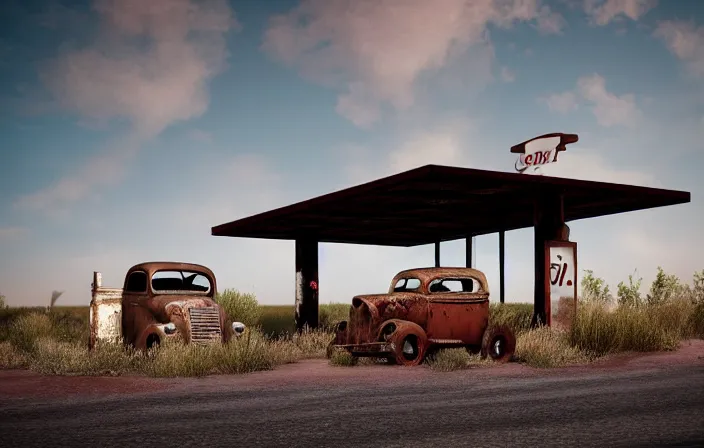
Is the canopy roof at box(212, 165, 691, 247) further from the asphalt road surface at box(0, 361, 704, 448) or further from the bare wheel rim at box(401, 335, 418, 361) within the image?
the asphalt road surface at box(0, 361, 704, 448)

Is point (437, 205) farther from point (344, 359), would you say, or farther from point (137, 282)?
point (137, 282)

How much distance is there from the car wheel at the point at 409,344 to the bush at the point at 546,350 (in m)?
2.25

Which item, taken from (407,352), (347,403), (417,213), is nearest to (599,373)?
(407,352)

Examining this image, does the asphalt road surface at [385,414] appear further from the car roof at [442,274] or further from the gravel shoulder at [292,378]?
the car roof at [442,274]

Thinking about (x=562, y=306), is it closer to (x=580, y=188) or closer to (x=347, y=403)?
(x=580, y=188)

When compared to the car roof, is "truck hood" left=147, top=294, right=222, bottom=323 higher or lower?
lower

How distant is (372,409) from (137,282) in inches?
362

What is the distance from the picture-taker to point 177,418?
914 cm

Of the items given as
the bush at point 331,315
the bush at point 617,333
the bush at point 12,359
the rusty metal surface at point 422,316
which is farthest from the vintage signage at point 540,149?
the bush at point 12,359

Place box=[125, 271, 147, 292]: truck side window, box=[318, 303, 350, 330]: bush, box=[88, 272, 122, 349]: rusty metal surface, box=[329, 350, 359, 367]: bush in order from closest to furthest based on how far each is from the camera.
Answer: box=[329, 350, 359, 367]: bush < box=[125, 271, 147, 292]: truck side window < box=[88, 272, 122, 349]: rusty metal surface < box=[318, 303, 350, 330]: bush

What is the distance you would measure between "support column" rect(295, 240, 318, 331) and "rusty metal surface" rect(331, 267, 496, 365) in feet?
35.0

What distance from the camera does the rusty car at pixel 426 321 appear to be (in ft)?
50.2

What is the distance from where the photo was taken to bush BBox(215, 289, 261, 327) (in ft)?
87.7

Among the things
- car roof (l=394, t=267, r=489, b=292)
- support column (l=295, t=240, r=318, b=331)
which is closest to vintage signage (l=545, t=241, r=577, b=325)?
car roof (l=394, t=267, r=489, b=292)
